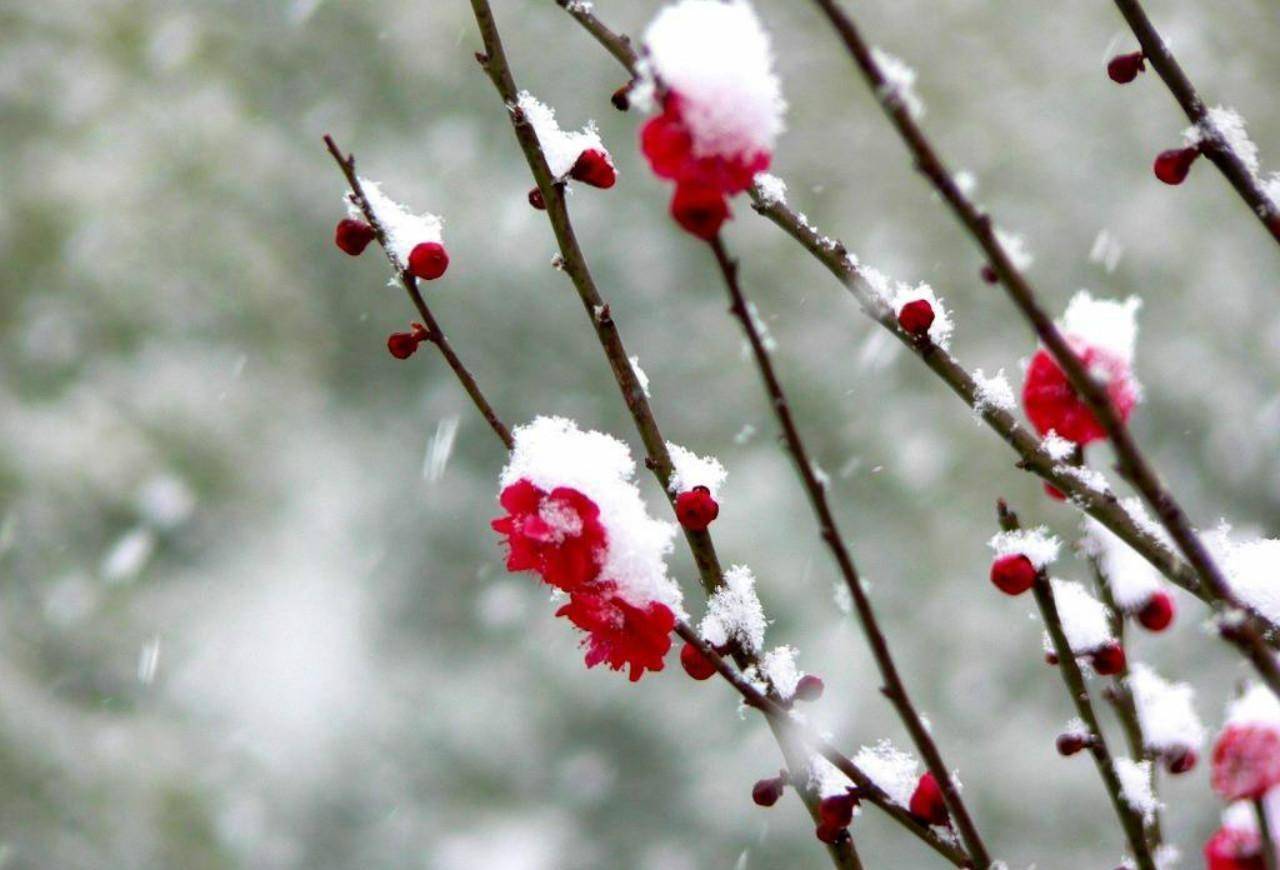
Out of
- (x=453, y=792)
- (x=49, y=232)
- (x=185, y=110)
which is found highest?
(x=185, y=110)

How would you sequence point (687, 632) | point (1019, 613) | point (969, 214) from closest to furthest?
1. point (969, 214)
2. point (687, 632)
3. point (1019, 613)

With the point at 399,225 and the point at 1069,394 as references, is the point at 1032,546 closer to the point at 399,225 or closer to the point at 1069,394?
the point at 1069,394

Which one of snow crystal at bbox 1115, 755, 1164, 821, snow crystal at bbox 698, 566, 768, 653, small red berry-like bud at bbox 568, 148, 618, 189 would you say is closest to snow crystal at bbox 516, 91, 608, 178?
small red berry-like bud at bbox 568, 148, 618, 189

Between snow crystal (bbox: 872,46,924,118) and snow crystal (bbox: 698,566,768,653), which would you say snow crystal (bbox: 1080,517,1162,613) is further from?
snow crystal (bbox: 872,46,924,118)

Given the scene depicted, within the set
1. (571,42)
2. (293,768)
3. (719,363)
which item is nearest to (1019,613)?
(719,363)

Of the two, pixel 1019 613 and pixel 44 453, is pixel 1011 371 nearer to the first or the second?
pixel 1019 613
